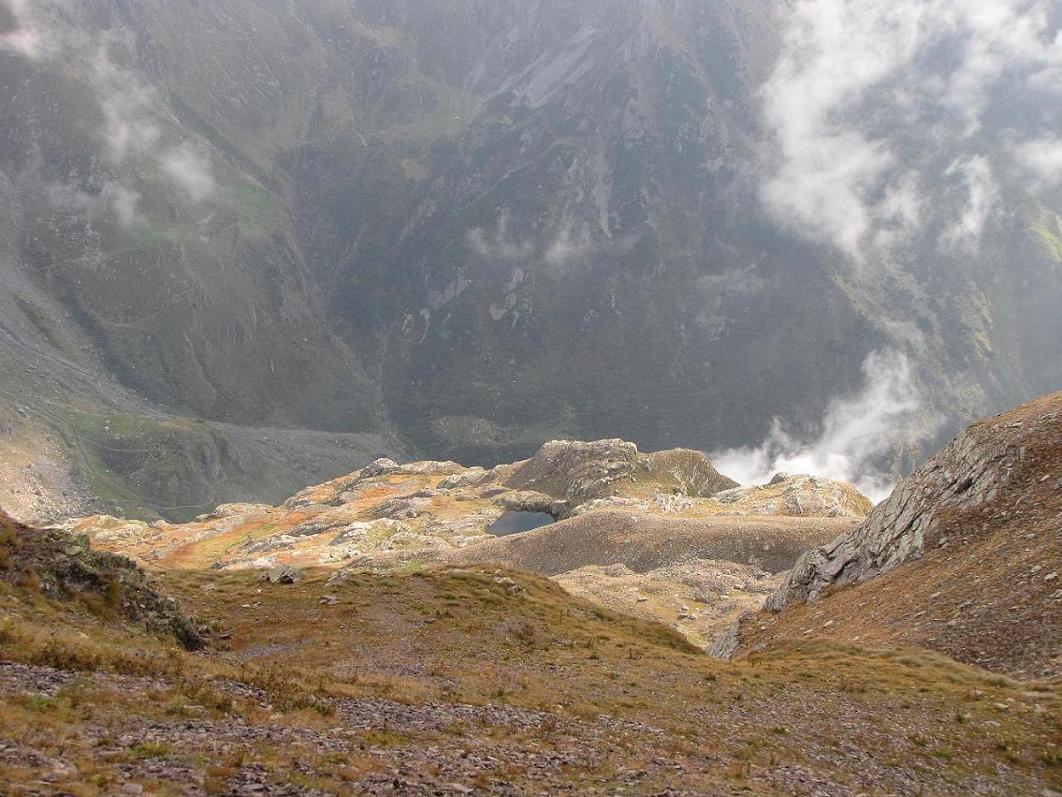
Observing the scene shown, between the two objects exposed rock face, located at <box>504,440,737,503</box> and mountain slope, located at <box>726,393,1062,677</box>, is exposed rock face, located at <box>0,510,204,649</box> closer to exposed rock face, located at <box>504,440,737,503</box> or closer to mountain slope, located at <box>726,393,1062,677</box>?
mountain slope, located at <box>726,393,1062,677</box>

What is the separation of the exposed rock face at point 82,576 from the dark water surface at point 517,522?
398 ft

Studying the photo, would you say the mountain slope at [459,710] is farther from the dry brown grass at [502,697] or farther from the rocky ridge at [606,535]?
the rocky ridge at [606,535]

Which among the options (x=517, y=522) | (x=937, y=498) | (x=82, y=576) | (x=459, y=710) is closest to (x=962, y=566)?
(x=937, y=498)

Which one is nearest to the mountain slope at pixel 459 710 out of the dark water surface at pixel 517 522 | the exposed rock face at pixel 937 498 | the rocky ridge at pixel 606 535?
the exposed rock face at pixel 937 498

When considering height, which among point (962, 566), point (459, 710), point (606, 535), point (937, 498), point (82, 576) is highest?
point (606, 535)

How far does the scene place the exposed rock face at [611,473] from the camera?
17300 centimetres

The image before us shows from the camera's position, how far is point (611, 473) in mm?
174875

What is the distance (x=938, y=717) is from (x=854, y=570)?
29.2 m

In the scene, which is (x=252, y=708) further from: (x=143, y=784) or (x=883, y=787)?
(x=883, y=787)

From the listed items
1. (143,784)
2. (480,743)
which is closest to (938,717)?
(480,743)

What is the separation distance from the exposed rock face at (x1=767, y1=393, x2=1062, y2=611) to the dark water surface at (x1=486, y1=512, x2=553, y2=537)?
98328 mm

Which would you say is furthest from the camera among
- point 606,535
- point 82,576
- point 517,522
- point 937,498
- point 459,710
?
point 517,522

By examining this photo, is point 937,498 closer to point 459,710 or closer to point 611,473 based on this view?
point 459,710

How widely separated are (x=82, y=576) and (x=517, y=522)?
13466 cm
